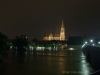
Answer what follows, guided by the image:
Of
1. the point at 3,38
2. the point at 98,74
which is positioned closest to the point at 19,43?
the point at 3,38

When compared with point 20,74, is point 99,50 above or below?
above

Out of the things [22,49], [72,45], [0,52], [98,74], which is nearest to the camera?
[98,74]

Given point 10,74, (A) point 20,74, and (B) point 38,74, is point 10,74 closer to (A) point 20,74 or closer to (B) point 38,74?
(A) point 20,74

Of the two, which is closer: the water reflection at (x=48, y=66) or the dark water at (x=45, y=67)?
the dark water at (x=45, y=67)

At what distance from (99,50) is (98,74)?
74.7 ft

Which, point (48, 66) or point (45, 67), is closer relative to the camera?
point (45, 67)

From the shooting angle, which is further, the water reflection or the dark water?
the water reflection

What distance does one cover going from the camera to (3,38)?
3866 centimetres

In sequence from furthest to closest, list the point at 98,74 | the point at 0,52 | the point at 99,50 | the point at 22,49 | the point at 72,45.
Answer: the point at 72,45, the point at 22,49, the point at 0,52, the point at 99,50, the point at 98,74

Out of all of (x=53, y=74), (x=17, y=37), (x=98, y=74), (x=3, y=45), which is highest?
(x=17, y=37)

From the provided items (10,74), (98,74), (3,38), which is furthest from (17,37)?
(98,74)

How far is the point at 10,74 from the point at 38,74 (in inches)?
121

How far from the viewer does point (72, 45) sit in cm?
19988

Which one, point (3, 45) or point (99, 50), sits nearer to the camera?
point (99, 50)
